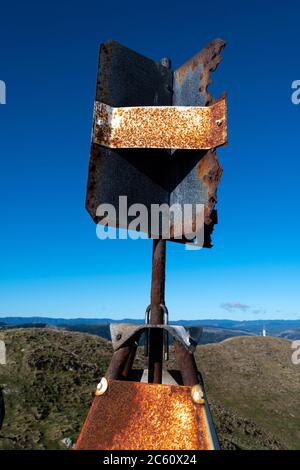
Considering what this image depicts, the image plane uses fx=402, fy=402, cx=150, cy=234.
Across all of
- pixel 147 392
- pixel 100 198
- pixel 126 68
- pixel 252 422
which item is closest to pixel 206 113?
pixel 126 68

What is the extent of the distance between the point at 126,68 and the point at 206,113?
2.63ft

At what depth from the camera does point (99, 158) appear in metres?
3.10

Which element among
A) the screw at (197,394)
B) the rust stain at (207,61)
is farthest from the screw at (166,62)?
the screw at (197,394)

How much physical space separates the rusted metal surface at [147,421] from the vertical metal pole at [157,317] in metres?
0.55

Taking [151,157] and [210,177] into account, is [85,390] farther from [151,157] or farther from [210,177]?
[210,177]

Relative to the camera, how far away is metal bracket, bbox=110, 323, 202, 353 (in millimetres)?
2605

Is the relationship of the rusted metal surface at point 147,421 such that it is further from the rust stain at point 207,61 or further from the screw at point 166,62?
the screw at point 166,62

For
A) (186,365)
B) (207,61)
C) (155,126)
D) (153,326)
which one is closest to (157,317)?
(153,326)

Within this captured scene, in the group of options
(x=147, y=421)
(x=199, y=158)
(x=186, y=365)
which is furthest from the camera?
(x=199, y=158)

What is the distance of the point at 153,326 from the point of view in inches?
108

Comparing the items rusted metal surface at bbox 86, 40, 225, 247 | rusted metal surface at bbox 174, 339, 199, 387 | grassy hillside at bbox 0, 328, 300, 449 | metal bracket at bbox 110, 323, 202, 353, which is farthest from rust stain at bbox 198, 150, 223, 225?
grassy hillside at bbox 0, 328, 300, 449

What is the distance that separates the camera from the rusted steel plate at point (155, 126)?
3115 millimetres

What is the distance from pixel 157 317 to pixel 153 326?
0.22m

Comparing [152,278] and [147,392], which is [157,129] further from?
[147,392]
